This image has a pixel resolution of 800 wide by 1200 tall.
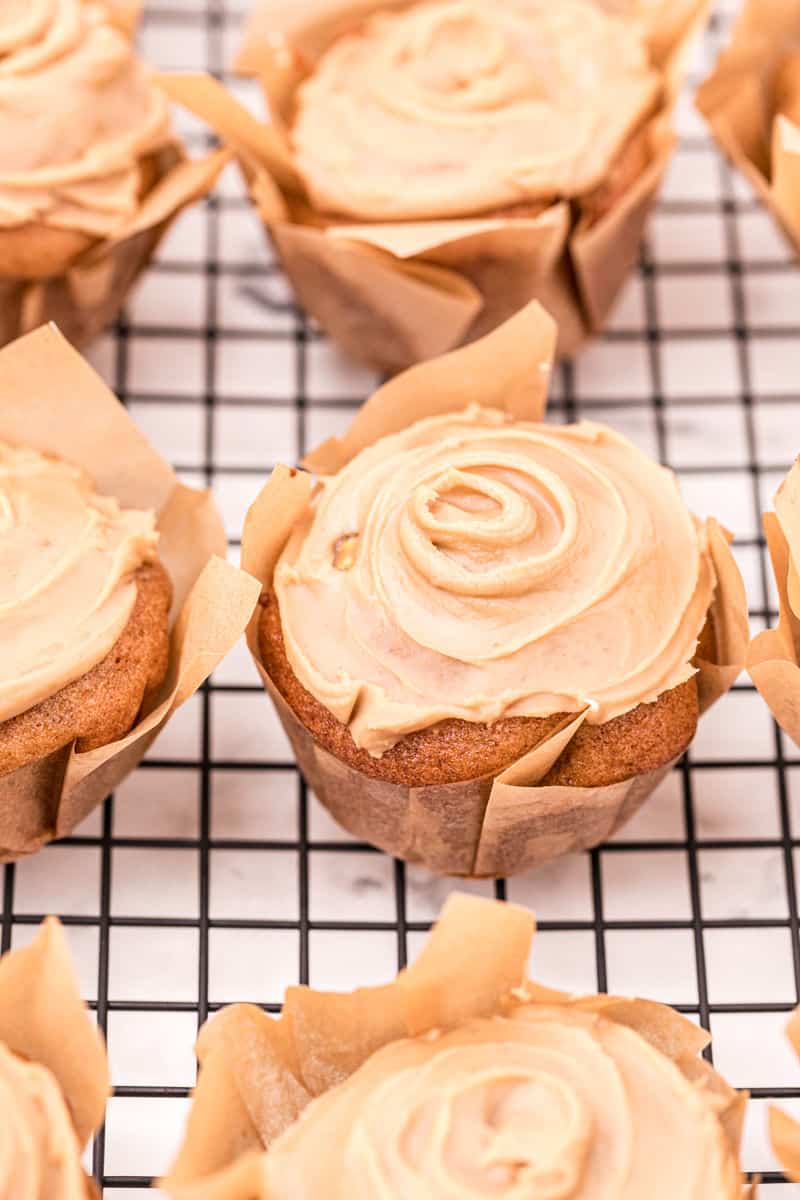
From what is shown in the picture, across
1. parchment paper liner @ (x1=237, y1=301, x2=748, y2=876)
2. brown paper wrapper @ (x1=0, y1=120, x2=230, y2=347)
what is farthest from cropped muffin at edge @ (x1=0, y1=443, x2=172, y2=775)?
brown paper wrapper @ (x1=0, y1=120, x2=230, y2=347)

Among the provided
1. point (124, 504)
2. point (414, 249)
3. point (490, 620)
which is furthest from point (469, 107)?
point (490, 620)

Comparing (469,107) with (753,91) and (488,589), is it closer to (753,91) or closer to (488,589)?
(753,91)

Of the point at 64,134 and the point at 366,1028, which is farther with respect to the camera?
the point at 64,134

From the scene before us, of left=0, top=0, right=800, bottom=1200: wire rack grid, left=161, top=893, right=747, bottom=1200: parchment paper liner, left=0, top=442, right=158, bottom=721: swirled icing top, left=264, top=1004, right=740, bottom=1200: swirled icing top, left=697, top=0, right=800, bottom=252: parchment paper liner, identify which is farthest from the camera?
left=697, top=0, right=800, bottom=252: parchment paper liner

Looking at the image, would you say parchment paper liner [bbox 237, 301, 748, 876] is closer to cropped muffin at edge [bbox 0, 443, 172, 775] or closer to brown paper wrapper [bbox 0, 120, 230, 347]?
cropped muffin at edge [bbox 0, 443, 172, 775]

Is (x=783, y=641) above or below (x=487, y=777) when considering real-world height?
above

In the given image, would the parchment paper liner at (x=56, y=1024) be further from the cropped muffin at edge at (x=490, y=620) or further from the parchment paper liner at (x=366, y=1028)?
the cropped muffin at edge at (x=490, y=620)
